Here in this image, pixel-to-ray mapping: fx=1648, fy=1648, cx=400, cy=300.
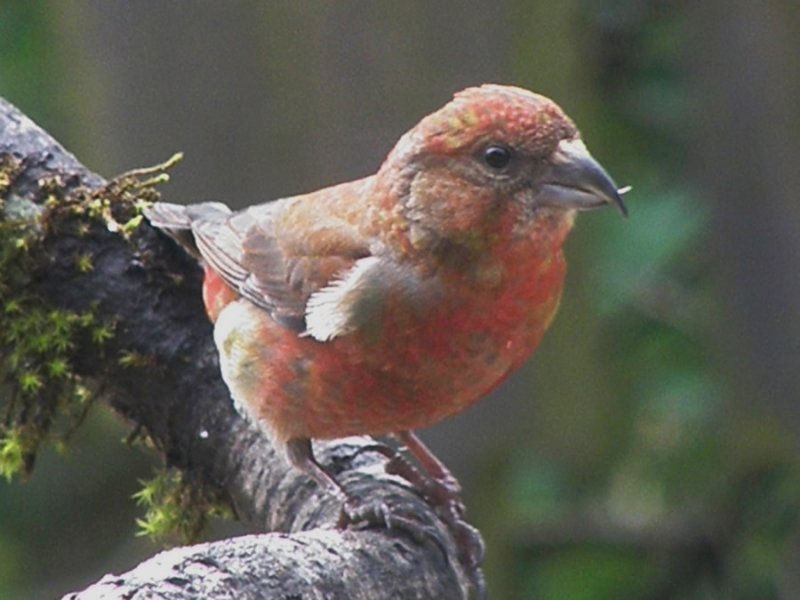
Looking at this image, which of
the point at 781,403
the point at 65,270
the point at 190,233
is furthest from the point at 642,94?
the point at 65,270

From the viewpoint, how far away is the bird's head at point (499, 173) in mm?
3535

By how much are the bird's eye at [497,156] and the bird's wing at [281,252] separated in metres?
0.41

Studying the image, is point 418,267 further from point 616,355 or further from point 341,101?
point 616,355

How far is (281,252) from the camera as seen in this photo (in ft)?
14.0

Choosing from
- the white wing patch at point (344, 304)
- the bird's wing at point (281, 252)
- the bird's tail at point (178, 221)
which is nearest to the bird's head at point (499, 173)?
the white wing patch at point (344, 304)

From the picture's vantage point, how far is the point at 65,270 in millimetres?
3811

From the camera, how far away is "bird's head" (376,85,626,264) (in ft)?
11.6

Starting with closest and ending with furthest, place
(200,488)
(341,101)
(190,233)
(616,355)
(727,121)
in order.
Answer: (200,488) → (190,233) → (341,101) → (727,121) → (616,355)

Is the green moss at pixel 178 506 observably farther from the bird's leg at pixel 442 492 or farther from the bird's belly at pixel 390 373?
the bird's leg at pixel 442 492

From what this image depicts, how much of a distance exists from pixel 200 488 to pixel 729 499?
3046mm

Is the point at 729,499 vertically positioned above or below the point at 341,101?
below

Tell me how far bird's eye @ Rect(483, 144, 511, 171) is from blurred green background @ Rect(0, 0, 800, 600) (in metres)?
1.74

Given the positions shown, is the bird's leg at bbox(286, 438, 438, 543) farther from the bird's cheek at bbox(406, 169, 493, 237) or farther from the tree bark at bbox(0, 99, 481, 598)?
the bird's cheek at bbox(406, 169, 493, 237)

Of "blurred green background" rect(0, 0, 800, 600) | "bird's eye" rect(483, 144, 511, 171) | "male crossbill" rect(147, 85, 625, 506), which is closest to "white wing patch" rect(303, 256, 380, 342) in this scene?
"male crossbill" rect(147, 85, 625, 506)
